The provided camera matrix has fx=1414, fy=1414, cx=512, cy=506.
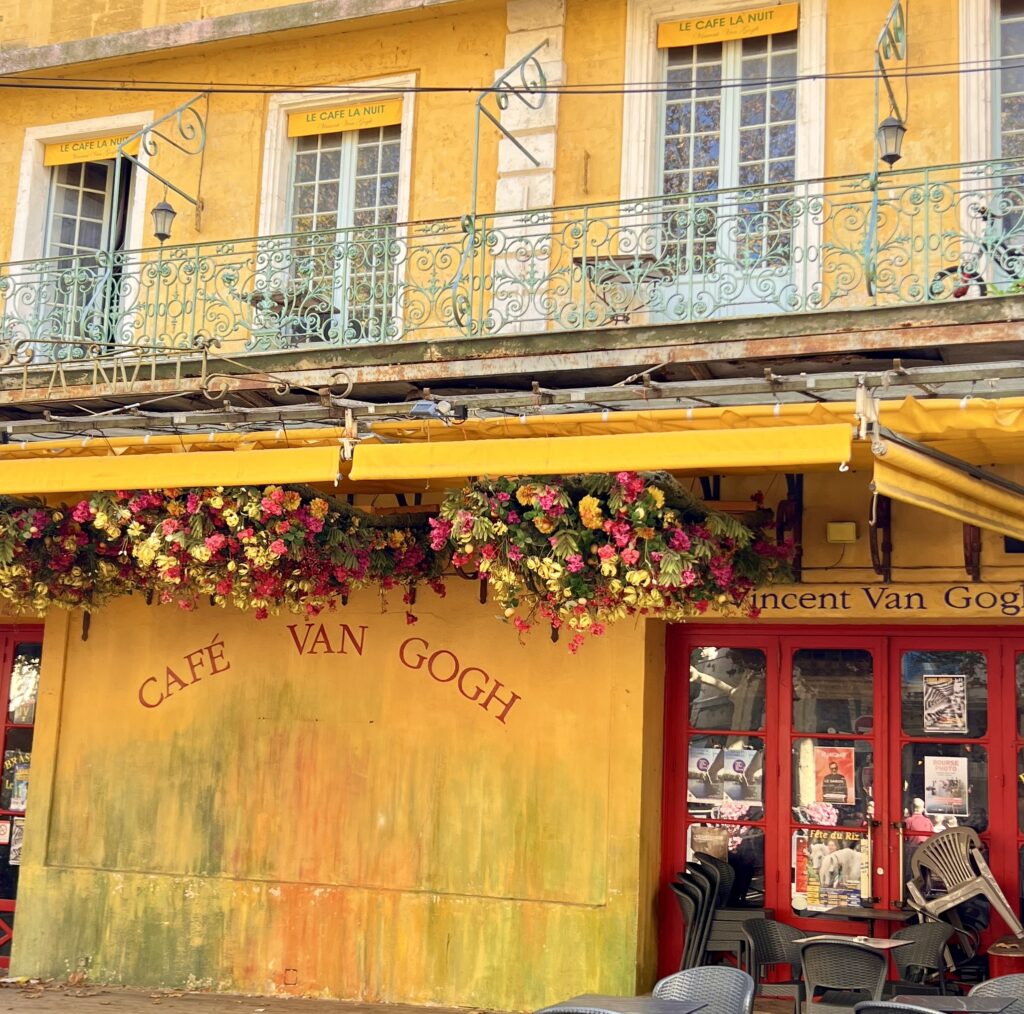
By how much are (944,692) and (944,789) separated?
67cm

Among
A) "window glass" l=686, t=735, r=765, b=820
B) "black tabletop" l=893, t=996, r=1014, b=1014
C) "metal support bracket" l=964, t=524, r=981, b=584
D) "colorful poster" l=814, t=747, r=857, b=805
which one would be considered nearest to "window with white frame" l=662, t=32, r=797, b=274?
"metal support bracket" l=964, t=524, r=981, b=584

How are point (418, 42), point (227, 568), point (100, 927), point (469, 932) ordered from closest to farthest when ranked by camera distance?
1. point (227, 568)
2. point (469, 932)
3. point (100, 927)
4. point (418, 42)

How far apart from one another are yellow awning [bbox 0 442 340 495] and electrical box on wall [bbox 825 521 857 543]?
352 centimetres

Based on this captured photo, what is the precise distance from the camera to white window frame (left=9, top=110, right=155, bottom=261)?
13016 mm

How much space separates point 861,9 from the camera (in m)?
10.8

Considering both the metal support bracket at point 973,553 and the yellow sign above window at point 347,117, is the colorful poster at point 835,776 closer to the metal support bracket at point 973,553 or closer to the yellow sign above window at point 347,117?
the metal support bracket at point 973,553

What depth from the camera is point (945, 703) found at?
9867mm

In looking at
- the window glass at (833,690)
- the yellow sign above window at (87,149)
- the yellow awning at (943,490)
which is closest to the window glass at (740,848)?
the window glass at (833,690)

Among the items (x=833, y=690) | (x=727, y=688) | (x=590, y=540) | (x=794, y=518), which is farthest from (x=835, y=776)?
(x=590, y=540)

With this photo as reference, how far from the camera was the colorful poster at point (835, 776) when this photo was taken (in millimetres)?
10008

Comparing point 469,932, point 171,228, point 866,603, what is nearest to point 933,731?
point 866,603

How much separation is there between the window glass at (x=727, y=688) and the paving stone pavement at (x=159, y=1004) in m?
2.71

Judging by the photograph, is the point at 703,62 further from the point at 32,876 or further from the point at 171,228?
the point at 32,876

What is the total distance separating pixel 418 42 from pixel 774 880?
7.49 m
